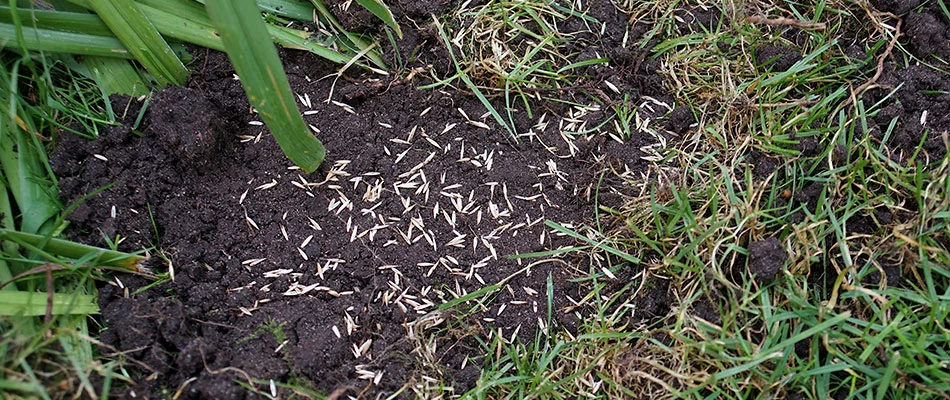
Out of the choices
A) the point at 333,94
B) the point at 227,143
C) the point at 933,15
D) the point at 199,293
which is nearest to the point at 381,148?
the point at 333,94

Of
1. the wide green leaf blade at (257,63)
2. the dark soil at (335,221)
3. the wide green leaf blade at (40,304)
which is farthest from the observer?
the dark soil at (335,221)

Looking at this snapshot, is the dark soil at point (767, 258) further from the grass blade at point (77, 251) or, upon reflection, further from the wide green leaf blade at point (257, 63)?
the grass blade at point (77, 251)

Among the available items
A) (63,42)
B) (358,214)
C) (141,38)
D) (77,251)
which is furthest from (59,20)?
(358,214)

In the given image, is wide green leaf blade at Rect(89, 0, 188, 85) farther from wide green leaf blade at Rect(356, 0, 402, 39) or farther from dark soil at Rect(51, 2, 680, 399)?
wide green leaf blade at Rect(356, 0, 402, 39)

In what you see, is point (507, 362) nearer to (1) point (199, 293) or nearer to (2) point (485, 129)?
(2) point (485, 129)

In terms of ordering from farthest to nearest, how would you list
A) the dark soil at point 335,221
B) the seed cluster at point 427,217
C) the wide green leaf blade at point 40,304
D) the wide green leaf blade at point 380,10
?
the wide green leaf blade at point 380,10, the seed cluster at point 427,217, the dark soil at point 335,221, the wide green leaf blade at point 40,304

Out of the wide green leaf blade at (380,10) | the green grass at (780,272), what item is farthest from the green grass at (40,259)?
the green grass at (780,272)

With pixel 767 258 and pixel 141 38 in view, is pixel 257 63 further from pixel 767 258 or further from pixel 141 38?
pixel 767 258

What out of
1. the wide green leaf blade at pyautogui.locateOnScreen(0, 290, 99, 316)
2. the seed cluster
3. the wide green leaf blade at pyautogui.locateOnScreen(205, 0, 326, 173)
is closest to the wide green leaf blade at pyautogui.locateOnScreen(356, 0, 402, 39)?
the seed cluster
